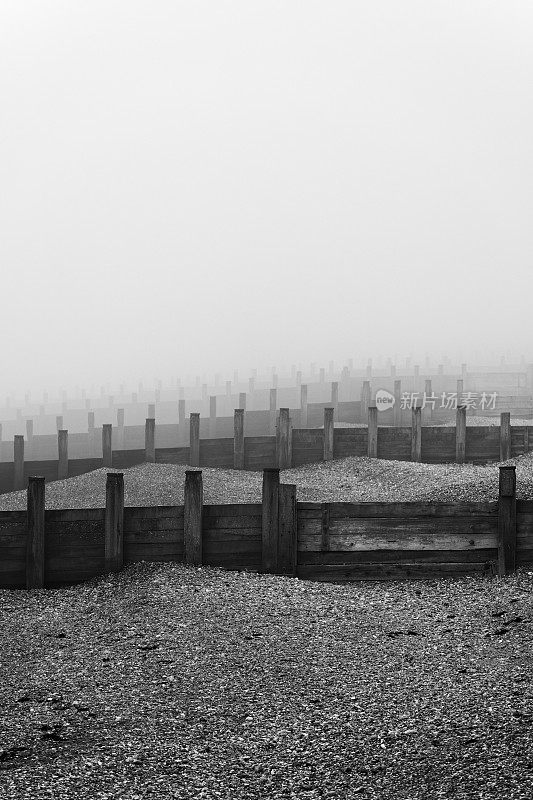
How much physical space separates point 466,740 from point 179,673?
3003 millimetres

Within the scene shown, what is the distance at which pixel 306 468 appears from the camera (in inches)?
1014

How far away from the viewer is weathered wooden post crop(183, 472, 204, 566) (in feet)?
41.6

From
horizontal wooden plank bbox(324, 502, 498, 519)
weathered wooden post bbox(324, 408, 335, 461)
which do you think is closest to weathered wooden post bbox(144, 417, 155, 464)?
weathered wooden post bbox(324, 408, 335, 461)

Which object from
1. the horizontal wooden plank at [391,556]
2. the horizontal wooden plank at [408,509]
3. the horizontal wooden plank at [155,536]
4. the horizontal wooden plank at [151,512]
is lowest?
the horizontal wooden plank at [391,556]

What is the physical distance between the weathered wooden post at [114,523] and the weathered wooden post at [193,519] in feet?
2.64

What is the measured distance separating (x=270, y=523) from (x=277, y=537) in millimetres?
200

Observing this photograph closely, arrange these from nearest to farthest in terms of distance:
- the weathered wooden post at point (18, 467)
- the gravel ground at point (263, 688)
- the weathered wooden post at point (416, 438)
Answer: the gravel ground at point (263, 688), the weathered wooden post at point (18, 467), the weathered wooden post at point (416, 438)

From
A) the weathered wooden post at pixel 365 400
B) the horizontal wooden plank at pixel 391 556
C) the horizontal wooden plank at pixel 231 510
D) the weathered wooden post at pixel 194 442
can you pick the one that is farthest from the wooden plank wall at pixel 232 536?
the weathered wooden post at pixel 365 400

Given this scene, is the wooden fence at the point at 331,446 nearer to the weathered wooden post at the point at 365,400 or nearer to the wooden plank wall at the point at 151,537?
the weathered wooden post at the point at 365,400

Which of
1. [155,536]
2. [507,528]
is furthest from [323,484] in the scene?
[507,528]

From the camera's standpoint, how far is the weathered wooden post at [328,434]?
86.0 ft

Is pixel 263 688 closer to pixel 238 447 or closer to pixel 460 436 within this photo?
pixel 238 447

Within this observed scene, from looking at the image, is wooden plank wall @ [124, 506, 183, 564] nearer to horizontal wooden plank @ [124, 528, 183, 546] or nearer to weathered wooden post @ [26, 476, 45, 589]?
horizontal wooden plank @ [124, 528, 183, 546]

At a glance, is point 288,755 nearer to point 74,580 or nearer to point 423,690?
point 423,690
